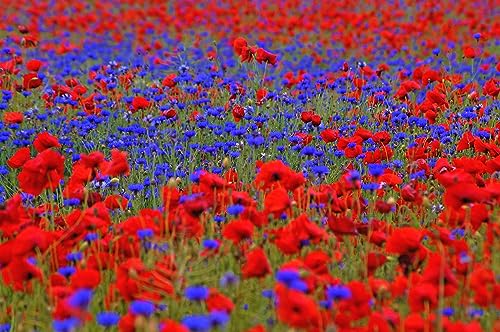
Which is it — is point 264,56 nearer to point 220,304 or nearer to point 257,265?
point 257,265

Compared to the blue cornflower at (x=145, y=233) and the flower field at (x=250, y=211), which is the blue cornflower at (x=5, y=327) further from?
the blue cornflower at (x=145, y=233)

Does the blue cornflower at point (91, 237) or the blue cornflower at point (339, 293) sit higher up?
the blue cornflower at point (91, 237)

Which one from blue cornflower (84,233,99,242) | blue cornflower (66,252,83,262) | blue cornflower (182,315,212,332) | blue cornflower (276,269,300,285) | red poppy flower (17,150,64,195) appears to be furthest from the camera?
red poppy flower (17,150,64,195)

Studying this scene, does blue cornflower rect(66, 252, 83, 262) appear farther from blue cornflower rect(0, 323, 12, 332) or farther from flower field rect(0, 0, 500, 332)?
blue cornflower rect(0, 323, 12, 332)

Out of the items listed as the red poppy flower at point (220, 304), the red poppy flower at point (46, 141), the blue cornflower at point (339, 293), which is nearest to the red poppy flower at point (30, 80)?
the red poppy flower at point (46, 141)

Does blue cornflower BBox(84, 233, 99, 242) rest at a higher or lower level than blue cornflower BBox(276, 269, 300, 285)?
higher

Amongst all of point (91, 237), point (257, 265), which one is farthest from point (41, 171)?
point (257, 265)

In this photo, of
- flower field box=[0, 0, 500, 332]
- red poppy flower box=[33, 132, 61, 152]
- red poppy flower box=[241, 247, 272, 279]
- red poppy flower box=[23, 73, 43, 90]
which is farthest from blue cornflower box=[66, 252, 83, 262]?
red poppy flower box=[23, 73, 43, 90]

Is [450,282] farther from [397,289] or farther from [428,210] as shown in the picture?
[428,210]
